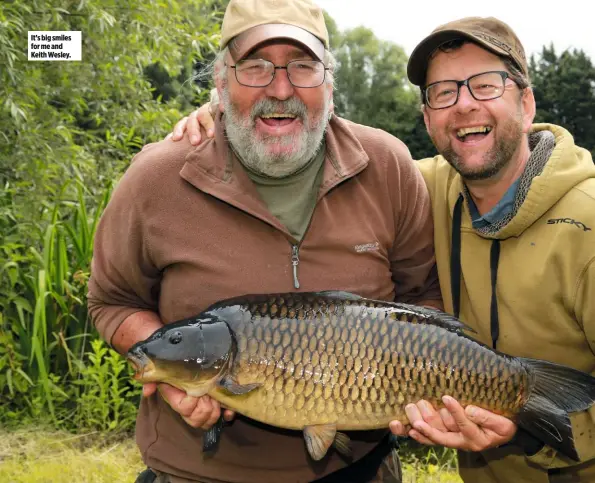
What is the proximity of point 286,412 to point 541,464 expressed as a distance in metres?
0.83

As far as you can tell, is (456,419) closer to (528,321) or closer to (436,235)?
(528,321)

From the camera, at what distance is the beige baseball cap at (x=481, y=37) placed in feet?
7.66

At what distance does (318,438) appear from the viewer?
2016 millimetres

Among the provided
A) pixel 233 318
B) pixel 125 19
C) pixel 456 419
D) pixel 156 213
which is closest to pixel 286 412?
pixel 233 318

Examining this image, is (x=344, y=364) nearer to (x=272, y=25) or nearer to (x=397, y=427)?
(x=397, y=427)

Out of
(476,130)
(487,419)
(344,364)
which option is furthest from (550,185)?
(344,364)

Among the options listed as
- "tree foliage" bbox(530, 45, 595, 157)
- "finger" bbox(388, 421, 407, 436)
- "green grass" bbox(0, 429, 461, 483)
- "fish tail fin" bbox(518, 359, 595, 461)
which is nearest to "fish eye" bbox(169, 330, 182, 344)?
"finger" bbox(388, 421, 407, 436)

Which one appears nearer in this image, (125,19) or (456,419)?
(456,419)

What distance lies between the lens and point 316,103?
2322mm

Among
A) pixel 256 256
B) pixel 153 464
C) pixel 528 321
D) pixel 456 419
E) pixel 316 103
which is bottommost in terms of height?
pixel 153 464

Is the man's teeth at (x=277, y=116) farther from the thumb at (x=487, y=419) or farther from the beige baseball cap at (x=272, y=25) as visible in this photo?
the thumb at (x=487, y=419)

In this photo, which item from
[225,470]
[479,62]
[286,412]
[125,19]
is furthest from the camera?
[125,19]

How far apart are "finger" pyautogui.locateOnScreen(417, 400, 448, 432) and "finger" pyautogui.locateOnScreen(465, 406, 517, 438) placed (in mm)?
78
